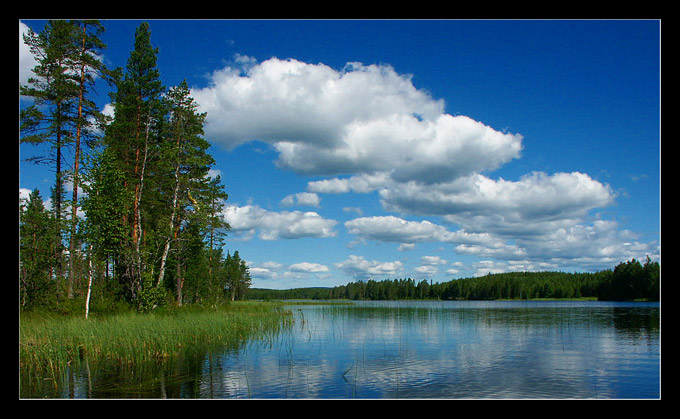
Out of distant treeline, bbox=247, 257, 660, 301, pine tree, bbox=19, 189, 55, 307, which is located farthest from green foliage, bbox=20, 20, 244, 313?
distant treeline, bbox=247, 257, 660, 301

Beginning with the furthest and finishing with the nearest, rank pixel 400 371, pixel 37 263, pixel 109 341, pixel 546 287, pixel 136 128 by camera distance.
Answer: pixel 546 287
pixel 136 128
pixel 37 263
pixel 109 341
pixel 400 371

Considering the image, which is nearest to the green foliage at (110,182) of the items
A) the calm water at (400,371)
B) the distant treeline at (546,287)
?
the calm water at (400,371)

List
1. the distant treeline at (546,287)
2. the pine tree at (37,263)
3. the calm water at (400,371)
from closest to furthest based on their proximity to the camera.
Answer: the calm water at (400,371), the pine tree at (37,263), the distant treeline at (546,287)

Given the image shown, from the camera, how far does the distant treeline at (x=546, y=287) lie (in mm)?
103875

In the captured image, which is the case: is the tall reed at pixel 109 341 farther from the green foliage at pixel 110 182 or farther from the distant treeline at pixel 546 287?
the distant treeline at pixel 546 287

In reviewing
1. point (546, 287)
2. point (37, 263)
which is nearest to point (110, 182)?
point (37, 263)

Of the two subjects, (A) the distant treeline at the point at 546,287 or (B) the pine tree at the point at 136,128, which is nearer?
(B) the pine tree at the point at 136,128

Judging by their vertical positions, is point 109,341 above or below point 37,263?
below

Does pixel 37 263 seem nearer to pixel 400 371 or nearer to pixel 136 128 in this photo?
pixel 136 128

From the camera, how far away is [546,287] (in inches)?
5896

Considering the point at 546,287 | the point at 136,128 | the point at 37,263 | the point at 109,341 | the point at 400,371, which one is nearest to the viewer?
the point at 400,371

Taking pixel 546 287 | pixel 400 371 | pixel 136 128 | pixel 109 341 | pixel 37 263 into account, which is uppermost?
pixel 136 128

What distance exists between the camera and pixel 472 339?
2603cm
